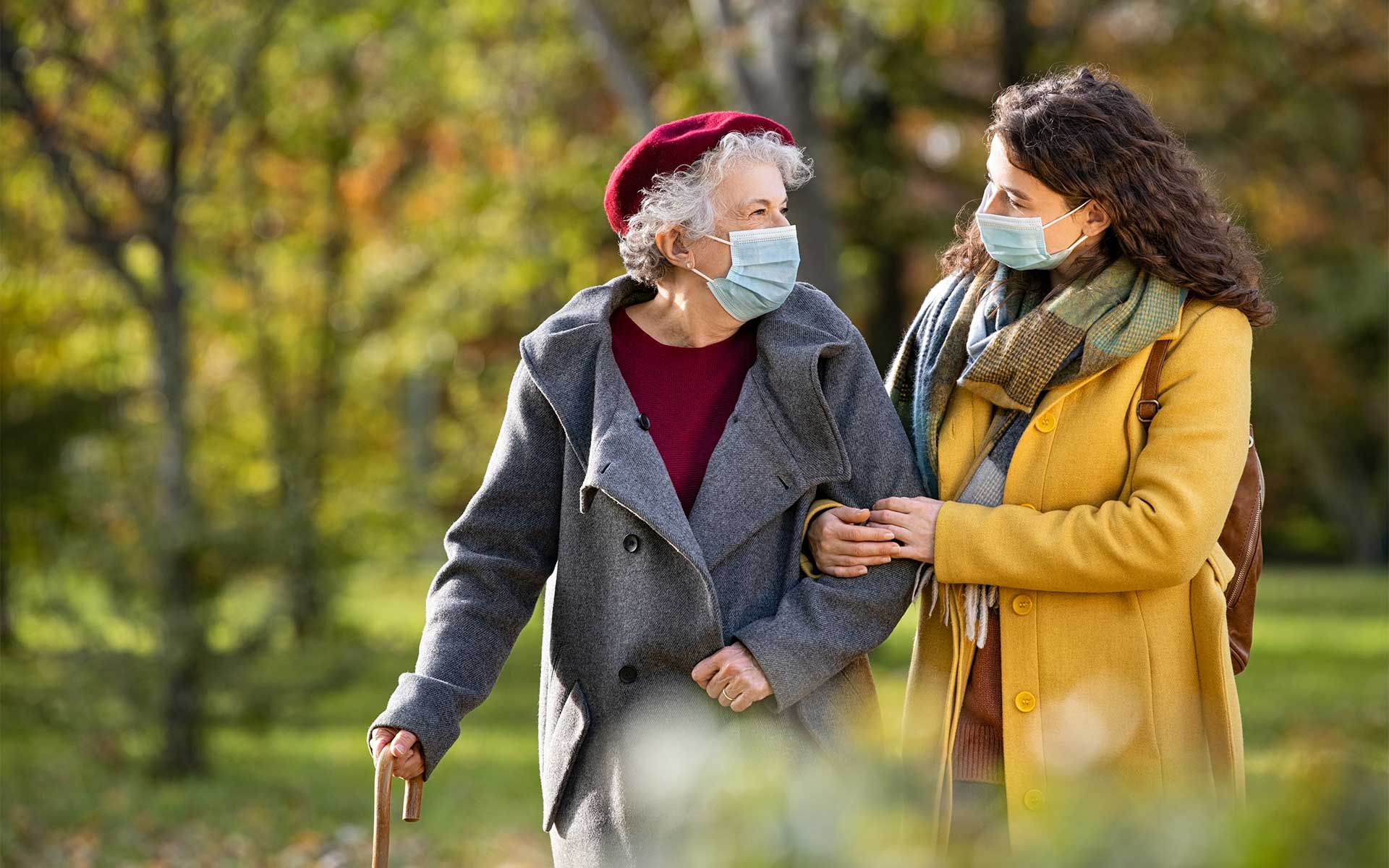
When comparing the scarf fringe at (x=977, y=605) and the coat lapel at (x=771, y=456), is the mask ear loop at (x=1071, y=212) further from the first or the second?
the scarf fringe at (x=977, y=605)

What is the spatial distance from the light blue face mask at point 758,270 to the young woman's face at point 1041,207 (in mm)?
371

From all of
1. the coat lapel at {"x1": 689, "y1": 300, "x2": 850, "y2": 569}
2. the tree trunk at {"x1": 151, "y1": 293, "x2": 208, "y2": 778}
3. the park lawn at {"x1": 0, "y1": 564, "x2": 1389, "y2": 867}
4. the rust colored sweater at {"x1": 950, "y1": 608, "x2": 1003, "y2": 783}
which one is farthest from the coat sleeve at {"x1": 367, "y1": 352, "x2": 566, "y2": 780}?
the tree trunk at {"x1": 151, "y1": 293, "x2": 208, "y2": 778}

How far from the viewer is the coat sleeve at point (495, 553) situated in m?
2.93

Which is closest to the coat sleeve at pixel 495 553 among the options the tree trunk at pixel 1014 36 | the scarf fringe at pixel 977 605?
the scarf fringe at pixel 977 605

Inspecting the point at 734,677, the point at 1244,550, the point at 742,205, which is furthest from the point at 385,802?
the point at 1244,550

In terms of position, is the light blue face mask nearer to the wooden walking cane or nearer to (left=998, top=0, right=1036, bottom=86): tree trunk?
the wooden walking cane

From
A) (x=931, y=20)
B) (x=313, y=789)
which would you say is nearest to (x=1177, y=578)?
(x=931, y=20)

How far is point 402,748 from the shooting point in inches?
111

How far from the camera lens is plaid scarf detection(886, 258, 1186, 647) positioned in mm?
2678

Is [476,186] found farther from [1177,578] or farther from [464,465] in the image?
[1177,578]

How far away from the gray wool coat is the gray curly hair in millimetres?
209

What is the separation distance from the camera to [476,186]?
41.0 feet

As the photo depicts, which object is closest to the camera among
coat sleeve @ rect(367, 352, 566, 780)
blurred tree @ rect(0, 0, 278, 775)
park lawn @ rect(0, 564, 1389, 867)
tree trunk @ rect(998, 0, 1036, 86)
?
coat sleeve @ rect(367, 352, 566, 780)

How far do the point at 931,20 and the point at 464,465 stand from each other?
22.1 ft
